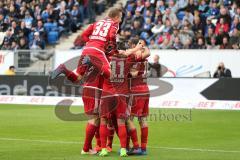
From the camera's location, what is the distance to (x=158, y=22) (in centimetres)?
3077

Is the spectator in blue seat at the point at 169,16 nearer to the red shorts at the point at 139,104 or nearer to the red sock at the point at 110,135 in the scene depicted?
the red shorts at the point at 139,104

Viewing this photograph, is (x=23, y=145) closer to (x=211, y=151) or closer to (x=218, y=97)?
(x=211, y=151)

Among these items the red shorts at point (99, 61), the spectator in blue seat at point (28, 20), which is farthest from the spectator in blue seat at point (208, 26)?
the red shorts at point (99, 61)

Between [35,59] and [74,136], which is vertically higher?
[35,59]

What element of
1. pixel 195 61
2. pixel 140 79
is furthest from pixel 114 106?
pixel 195 61

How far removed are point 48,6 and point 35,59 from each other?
5.43 meters

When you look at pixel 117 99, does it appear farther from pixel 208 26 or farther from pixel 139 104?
pixel 208 26

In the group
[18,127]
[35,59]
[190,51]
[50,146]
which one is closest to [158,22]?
[190,51]

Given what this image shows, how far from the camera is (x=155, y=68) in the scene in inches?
1074

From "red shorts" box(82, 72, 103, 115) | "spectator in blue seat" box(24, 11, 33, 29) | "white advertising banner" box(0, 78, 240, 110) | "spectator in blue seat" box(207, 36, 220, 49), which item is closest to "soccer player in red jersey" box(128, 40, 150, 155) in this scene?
"red shorts" box(82, 72, 103, 115)

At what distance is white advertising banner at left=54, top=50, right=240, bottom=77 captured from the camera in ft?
88.3

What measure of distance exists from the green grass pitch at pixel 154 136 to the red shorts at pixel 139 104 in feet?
2.74

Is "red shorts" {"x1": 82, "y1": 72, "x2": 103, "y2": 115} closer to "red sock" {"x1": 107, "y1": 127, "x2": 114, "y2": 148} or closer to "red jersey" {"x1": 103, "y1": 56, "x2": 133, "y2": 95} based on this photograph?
"red jersey" {"x1": 103, "y1": 56, "x2": 133, "y2": 95}

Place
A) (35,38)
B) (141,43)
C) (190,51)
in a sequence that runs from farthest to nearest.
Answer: (35,38)
(190,51)
(141,43)
